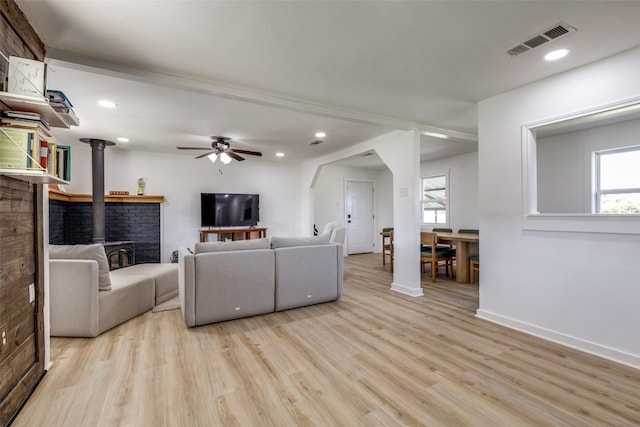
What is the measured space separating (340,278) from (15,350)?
2.93 metres

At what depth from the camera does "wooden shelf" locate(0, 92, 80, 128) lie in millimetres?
1531

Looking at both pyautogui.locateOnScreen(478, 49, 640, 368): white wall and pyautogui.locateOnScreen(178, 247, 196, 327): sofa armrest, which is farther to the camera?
pyautogui.locateOnScreen(178, 247, 196, 327): sofa armrest

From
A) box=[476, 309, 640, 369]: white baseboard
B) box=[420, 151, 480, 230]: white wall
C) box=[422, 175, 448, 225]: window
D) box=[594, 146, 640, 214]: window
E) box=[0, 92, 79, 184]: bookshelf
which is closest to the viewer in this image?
box=[0, 92, 79, 184]: bookshelf

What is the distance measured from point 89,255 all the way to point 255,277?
1562mm

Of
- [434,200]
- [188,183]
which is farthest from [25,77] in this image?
[434,200]

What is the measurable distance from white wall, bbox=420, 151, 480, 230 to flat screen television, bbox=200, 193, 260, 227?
428 centimetres

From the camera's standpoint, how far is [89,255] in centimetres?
276

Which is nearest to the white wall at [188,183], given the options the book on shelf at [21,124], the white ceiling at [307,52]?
the white ceiling at [307,52]

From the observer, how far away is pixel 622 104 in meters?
2.25

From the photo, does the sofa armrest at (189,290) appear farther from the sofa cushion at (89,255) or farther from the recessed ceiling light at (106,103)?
the recessed ceiling light at (106,103)

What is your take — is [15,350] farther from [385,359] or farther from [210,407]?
[385,359]

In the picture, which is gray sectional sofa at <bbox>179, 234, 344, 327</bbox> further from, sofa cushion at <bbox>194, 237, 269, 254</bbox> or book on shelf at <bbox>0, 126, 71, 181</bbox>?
book on shelf at <bbox>0, 126, 71, 181</bbox>

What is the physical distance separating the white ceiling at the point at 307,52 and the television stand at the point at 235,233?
2.84m

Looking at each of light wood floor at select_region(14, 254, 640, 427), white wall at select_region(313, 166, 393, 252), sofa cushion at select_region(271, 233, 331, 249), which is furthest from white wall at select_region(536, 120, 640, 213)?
sofa cushion at select_region(271, 233, 331, 249)
